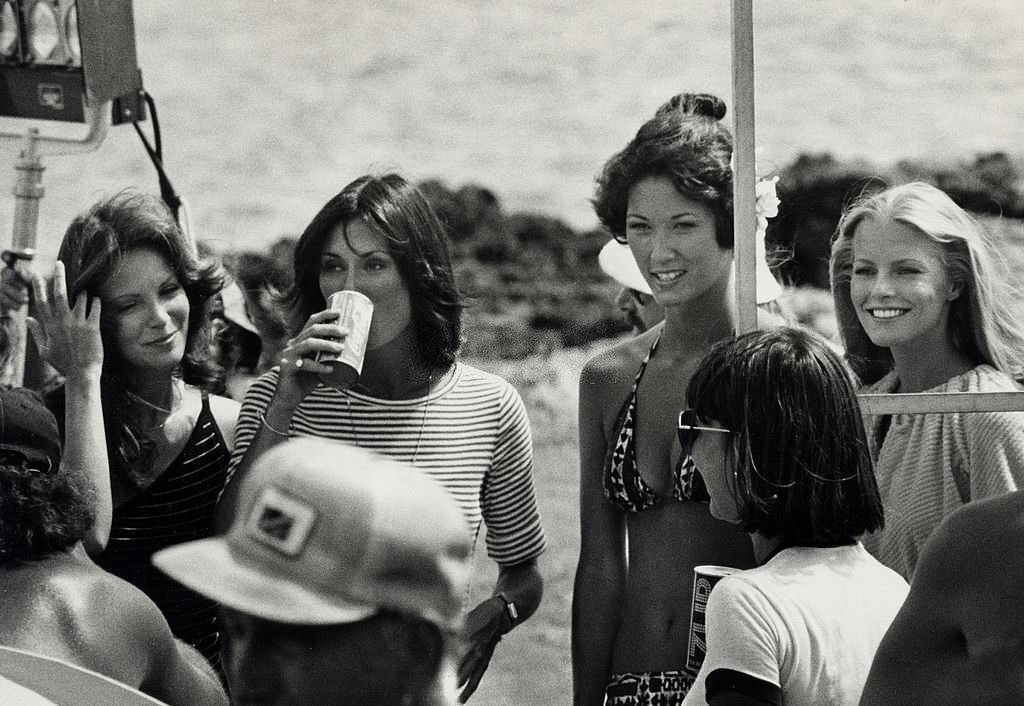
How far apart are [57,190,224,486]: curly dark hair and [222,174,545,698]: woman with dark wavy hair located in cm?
18

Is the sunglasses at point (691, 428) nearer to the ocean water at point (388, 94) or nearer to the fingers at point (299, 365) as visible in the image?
the fingers at point (299, 365)

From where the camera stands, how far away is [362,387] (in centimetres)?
256

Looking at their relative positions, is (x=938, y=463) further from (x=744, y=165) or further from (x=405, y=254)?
(x=405, y=254)

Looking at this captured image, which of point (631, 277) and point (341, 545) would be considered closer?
point (341, 545)

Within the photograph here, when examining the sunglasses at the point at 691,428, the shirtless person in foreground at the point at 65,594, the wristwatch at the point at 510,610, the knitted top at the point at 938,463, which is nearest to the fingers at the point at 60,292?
the shirtless person in foreground at the point at 65,594

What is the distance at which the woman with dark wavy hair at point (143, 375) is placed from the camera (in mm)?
2447

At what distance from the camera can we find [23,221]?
2.66m

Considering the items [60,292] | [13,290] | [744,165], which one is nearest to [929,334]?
[744,165]

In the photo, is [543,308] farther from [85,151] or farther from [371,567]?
[371,567]

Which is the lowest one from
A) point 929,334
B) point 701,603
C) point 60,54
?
point 701,603

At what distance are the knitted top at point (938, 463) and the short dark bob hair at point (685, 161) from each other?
0.43 meters

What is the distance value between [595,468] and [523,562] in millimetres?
230

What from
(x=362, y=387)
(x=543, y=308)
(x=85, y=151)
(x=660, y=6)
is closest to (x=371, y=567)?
(x=362, y=387)

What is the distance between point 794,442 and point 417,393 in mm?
861
